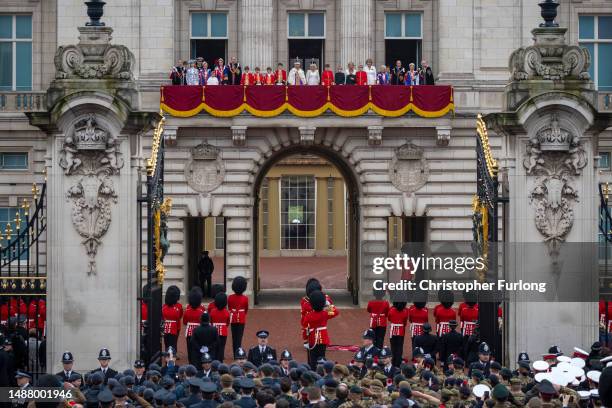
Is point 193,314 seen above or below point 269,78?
below

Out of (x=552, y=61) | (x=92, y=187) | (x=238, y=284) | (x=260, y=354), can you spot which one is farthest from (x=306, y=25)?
(x=92, y=187)

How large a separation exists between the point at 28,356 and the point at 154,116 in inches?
162

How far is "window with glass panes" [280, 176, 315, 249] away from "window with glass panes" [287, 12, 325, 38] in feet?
73.1

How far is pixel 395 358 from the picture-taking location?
23734 mm

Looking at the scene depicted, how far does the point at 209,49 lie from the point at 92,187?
764 inches

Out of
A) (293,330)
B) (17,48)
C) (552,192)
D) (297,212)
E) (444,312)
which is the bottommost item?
(293,330)

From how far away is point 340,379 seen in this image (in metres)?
16.7

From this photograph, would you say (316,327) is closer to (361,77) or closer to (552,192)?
(552,192)

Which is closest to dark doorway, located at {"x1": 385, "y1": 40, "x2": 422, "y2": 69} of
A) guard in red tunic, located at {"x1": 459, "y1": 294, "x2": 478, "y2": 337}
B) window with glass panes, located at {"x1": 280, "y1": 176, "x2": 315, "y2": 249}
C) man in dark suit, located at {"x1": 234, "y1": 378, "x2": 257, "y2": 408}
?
guard in red tunic, located at {"x1": 459, "y1": 294, "x2": 478, "y2": 337}

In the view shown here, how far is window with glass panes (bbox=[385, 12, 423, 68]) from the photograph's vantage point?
37906mm

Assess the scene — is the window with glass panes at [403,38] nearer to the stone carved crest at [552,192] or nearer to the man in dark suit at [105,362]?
the stone carved crest at [552,192]

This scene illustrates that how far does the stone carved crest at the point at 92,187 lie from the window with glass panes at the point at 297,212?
41.1 m

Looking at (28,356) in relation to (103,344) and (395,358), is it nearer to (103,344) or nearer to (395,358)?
(103,344)

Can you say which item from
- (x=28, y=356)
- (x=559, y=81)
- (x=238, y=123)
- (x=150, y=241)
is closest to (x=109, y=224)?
(x=150, y=241)
